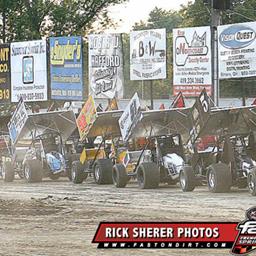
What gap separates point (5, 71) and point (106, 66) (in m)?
6.24

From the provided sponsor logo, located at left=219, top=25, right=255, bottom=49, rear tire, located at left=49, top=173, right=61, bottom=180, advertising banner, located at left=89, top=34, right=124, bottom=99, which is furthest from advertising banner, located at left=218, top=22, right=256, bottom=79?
rear tire, located at left=49, top=173, right=61, bottom=180

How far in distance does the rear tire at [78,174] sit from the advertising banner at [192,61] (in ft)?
14.1

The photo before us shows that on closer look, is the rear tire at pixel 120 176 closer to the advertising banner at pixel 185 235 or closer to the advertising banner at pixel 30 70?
the advertising banner at pixel 30 70

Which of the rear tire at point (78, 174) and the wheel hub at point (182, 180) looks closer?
the wheel hub at point (182, 180)

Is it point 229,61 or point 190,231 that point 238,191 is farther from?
point 190,231

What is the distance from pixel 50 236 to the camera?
37.5 feet

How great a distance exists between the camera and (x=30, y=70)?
33.2m

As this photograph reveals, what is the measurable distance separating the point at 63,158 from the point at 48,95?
6.73m

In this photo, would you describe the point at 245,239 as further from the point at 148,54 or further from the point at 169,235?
the point at 148,54

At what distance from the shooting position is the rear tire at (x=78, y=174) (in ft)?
80.6

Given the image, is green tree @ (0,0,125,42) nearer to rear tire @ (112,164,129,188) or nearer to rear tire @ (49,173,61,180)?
rear tire @ (49,173,61,180)

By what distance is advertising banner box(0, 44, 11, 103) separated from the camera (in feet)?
113

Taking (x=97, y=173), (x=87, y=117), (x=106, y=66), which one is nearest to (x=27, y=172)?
(x=97, y=173)

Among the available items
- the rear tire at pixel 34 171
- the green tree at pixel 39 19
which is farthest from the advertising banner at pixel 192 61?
the green tree at pixel 39 19
